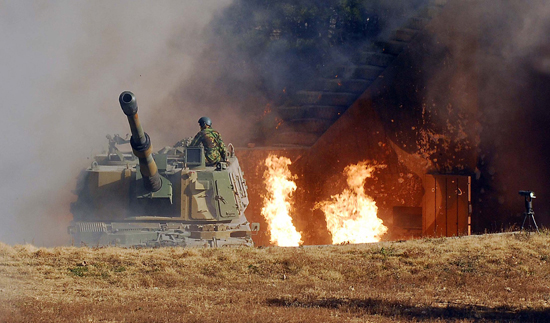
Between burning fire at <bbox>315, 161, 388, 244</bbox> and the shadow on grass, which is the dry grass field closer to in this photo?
the shadow on grass

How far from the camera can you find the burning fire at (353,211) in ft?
61.4

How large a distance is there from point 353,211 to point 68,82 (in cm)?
883

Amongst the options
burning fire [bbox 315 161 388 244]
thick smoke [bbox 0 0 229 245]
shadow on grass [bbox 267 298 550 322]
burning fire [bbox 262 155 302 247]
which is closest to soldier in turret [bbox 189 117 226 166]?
thick smoke [bbox 0 0 229 245]

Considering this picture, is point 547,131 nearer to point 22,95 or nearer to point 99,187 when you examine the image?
point 99,187

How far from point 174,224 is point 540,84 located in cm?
883

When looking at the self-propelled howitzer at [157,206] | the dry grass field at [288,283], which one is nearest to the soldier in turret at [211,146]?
the self-propelled howitzer at [157,206]

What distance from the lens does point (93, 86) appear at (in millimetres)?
18141

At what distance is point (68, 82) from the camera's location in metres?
17.3

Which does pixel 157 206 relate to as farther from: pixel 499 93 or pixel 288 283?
pixel 499 93

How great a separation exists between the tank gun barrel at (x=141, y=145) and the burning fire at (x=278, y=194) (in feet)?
26.5

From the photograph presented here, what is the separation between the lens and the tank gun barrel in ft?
31.7

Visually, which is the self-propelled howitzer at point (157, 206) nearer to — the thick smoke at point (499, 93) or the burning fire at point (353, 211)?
the thick smoke at point (499, 93)

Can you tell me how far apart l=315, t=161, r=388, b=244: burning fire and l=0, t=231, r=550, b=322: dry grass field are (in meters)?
6.77

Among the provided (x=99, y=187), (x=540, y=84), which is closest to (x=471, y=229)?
(x=540, y=84)
